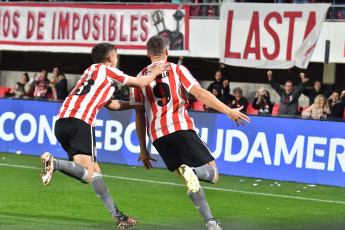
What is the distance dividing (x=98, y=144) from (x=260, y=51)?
14.8 feet

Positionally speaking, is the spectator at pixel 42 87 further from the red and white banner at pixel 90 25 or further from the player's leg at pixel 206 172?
the player's leg at pixel 206 172

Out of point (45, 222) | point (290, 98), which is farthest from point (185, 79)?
point (290, 98)

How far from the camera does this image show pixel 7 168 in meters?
14.4

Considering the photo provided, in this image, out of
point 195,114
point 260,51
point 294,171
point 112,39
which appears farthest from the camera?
point 112,39

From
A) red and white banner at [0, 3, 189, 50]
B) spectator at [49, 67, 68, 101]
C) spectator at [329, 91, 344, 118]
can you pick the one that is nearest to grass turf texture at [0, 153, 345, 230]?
spectator at [329, 91, 344, 118]

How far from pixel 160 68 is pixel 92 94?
96 centimetres

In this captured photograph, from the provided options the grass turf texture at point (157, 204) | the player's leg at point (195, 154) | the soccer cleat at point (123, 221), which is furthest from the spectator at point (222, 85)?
the player's leg at point (195, 154)

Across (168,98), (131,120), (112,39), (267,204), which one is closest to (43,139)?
(131,120)

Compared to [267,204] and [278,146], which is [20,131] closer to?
[278,146]

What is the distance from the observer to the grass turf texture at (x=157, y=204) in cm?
903

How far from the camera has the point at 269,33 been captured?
17891mm

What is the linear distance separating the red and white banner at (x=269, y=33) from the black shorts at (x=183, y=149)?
390 inches

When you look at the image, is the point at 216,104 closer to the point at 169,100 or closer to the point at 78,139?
the point at 169,100

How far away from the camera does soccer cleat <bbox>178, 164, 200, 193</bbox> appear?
24.8 feet
